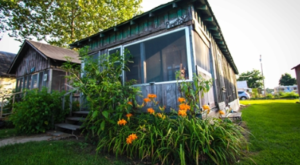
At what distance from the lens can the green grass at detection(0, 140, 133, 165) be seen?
230cm

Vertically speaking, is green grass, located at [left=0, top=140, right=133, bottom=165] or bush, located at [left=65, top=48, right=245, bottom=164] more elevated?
bush, located at [left=65, top=48, right=245, bottom=164]

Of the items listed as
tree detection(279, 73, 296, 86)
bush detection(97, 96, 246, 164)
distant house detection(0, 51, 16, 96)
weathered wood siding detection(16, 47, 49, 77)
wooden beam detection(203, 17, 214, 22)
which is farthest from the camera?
tree detection(279, 73, 296, 86)

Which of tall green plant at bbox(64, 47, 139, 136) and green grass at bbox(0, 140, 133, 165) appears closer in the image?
green grass at bbox(0, 140, 133, 165)

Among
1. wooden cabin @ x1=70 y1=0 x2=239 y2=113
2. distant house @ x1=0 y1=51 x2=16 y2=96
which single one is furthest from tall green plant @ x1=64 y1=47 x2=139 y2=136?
distant house @ x1=0 y1=51 x2=16 y2=96

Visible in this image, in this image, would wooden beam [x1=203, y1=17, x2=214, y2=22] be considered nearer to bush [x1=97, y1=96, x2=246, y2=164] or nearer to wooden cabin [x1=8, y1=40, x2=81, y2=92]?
bush [x1=97, y1=96, x2=246, y2=164]

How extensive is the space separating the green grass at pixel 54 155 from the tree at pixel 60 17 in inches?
494

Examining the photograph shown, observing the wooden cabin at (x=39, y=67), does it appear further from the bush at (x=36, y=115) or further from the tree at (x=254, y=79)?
the tree at (x=254, y=79)

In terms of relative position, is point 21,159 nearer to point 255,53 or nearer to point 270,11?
point 270,11

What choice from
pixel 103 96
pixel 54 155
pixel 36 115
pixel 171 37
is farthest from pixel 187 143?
pixel 36 115

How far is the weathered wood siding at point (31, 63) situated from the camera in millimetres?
8870

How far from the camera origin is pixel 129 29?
4668 mm

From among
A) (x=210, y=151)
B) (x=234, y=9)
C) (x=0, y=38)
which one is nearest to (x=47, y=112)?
(x=210, y=151)

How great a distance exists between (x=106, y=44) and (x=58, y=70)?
524cm

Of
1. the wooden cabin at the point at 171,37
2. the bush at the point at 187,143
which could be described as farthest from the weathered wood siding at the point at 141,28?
A: the bush at the point at 187,143
